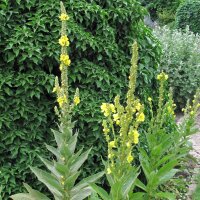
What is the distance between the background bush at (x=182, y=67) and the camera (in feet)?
25.6

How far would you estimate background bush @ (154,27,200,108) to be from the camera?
780 cm

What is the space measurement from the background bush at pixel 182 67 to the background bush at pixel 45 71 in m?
4.14

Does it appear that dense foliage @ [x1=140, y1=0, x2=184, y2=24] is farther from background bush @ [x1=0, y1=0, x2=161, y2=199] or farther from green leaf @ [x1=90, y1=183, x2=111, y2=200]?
green leaf @ [x1=90, y1=183, x2=111, y2=200]

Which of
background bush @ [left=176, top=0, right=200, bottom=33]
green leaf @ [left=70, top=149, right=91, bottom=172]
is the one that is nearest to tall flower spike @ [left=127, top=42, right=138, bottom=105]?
green leaf @ [left=70, top=149, right=91, bottom=172]

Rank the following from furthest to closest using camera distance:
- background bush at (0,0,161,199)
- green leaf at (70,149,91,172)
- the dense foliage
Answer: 1. the dense foliage
2. background bush at (0,0,161,199)
3. green leaf at (70,149,91,172)

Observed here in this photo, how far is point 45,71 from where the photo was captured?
11.5ft

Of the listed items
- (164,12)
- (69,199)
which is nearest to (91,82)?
(69,199)

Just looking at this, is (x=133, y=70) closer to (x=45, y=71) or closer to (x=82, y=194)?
(x=82, y=194)

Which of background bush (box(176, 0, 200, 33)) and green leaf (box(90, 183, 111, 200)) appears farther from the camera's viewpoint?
background bush (box(176, 0, 200, 33))

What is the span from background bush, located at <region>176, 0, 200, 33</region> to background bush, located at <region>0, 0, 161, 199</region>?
10706 mm

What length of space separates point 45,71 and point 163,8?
51.9ft

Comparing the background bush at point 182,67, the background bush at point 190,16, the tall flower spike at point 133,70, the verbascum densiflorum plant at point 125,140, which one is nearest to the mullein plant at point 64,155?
the verbascum densiflorum plant at point 125,140

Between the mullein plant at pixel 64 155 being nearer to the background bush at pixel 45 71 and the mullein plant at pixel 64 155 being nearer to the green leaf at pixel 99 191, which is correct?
the green leaf at pixel 99 191

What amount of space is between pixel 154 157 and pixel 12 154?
1.16 meters
